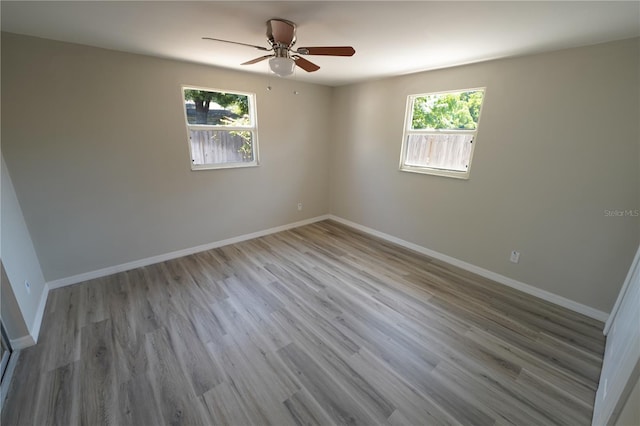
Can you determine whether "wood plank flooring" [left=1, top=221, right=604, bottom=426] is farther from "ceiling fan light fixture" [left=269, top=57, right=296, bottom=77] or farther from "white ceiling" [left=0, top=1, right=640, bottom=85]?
"white ceiling" [left=0, top=1, right=640, bottom=85]

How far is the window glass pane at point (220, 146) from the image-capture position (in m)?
3.30

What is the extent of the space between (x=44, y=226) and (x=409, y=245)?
425 cm

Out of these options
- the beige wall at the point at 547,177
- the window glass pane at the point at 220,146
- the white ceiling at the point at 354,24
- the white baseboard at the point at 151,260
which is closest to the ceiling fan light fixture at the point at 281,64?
the white ceiling at the point at 354,24

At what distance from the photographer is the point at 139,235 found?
3.06 metres

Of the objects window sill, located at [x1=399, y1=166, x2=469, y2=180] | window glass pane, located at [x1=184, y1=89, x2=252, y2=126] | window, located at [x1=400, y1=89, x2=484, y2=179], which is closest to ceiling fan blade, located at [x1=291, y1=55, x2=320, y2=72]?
window glass pane, located at [x1=184, y1=89, x2=252, y2=126]

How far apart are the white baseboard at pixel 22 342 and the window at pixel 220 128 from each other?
212cm

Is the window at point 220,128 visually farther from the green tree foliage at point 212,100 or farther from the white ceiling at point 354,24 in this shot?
the white ceiling at point 354,24

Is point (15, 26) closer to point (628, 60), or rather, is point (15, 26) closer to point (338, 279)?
point (338, 279)

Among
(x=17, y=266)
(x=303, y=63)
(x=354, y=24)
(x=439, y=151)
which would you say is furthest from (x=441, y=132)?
(x=17, y=266)

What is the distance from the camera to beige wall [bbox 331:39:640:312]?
6.91ft

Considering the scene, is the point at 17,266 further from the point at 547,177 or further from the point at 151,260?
the point at 547,177

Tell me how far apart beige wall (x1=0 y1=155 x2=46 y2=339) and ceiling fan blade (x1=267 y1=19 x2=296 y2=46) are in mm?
2446

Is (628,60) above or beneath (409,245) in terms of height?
above

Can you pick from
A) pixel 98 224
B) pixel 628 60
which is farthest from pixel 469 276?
pixel 98 224
